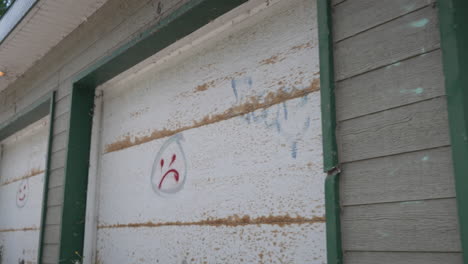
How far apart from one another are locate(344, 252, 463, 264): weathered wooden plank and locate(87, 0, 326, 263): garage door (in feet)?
1.20

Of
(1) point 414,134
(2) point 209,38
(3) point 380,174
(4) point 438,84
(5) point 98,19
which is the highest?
(5) point 98,19

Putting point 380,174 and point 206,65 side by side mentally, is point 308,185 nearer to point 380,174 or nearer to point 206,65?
point 380,174

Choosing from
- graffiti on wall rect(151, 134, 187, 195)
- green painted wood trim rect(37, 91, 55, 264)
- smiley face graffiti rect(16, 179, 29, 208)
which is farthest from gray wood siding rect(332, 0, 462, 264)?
smiley face graffiti rect(16, 179, 29, 208)

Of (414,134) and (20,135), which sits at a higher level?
(20,135)

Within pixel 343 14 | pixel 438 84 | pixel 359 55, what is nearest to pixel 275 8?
pixel 343 14

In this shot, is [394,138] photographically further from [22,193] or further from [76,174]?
[22,193]

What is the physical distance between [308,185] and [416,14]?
774mm

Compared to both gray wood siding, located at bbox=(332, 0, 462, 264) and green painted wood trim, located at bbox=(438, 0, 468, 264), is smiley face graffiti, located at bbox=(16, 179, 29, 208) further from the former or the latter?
green painted wood trim, located at bbox=(438, 0, 468, 264)

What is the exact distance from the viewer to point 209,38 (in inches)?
98.0

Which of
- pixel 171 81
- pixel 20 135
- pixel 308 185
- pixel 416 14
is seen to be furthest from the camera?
pixel 20 135

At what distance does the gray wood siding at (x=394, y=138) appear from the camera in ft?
3.90

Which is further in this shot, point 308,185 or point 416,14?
point 308,185

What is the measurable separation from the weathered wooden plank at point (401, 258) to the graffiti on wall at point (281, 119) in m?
0.60

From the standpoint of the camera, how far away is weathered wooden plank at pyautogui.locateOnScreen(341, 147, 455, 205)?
1.18 m
